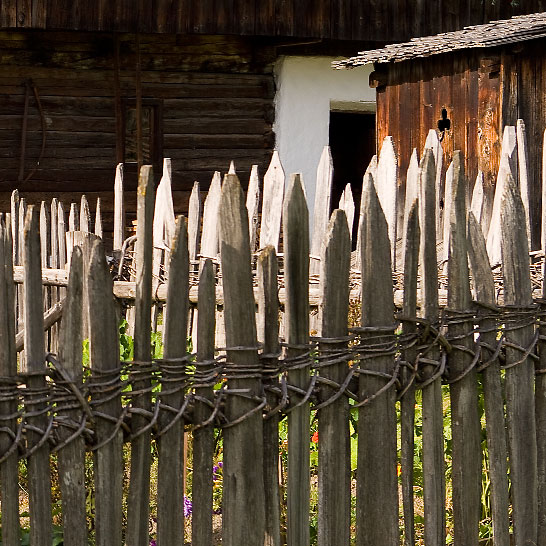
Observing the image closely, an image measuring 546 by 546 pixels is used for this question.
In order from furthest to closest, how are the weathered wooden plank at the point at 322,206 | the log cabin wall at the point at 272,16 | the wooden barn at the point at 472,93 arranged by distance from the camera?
the log cabin wall at the point at 272,16, the wooden barn at the point at 472,93, the weathered wooden plank at the point at 322,206

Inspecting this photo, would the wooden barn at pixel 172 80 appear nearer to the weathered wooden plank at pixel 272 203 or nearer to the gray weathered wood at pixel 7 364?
the weathered wooden plank at pixel 272 203

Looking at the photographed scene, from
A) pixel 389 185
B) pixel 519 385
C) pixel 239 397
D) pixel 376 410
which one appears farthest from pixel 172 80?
pixel 239 397

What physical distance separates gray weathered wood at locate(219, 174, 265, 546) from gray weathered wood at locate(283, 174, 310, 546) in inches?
3.9

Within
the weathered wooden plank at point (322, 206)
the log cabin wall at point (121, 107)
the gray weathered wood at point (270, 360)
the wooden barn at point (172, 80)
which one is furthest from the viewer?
the log cabin wall at point (121, 107)

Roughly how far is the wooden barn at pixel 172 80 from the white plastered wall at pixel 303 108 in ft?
0.05

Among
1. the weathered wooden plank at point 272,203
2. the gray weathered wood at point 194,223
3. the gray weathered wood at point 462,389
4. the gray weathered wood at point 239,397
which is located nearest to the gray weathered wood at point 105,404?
the gray weathered wood at point 239,397

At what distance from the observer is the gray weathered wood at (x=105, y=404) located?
7.79ft

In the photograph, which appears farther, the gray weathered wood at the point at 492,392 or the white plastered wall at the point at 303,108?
the white plastered wall at the point at 303,108

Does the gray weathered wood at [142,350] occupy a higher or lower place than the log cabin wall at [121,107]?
lower

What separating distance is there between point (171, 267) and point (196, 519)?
2.08 ft

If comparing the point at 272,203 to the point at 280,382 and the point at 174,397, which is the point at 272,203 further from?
the point at 174,397

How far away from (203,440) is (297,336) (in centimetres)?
35

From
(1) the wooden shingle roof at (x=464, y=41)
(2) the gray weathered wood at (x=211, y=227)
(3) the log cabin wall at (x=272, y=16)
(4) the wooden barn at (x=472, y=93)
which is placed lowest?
(2) the gray weathered wood at (x=211, y=227)

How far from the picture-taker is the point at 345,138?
15.9 metres
